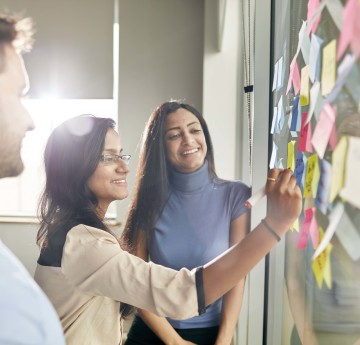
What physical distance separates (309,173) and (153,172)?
602mm

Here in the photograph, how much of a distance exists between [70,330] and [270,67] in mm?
981

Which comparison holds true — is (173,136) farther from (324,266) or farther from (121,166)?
(324,266)

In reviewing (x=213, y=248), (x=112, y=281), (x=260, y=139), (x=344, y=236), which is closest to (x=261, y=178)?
(x=260, y=139)

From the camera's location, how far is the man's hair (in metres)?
0.87

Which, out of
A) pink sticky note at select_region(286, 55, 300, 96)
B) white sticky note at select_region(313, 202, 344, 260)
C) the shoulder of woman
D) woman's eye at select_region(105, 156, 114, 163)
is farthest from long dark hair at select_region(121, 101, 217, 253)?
white sticky note at select_region(313, 202, 344, 260)

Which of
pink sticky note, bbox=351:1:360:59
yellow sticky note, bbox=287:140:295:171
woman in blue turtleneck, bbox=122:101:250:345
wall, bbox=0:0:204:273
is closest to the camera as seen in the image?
pink sticky note, bbox=351:1:360:59

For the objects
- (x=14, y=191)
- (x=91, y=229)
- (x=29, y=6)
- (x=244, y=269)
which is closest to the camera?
(x=244, y=269)

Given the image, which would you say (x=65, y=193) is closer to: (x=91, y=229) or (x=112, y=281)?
(x=91, y=229)

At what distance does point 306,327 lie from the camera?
3.19 ft

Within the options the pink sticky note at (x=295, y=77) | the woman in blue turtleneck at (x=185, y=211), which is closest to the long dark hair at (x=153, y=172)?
the woman in blue turtleneck at (x=185, y=211)

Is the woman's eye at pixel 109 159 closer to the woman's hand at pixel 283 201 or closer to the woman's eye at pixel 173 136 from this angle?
the woman's eye at pixel 173 136

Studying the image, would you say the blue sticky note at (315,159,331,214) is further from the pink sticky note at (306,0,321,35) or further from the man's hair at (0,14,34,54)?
the man's hair at (0,14,34,54)

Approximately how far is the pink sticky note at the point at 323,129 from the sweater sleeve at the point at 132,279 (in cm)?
40

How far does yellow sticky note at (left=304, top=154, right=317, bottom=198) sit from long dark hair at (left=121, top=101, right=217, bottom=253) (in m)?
0.52
